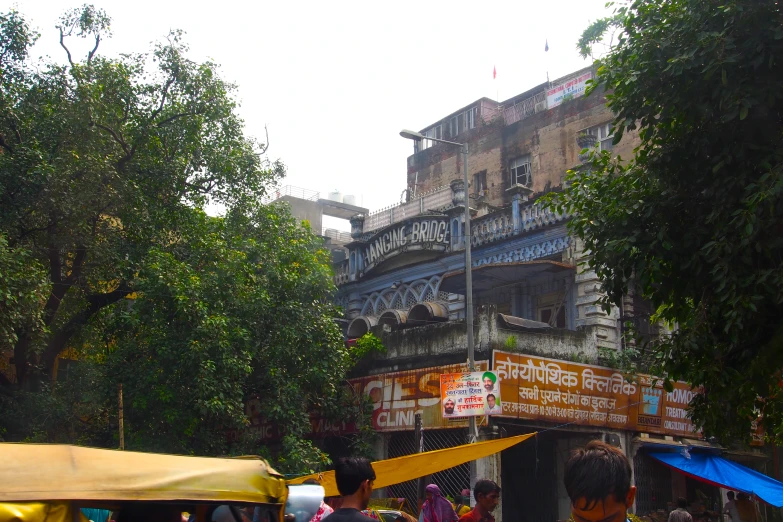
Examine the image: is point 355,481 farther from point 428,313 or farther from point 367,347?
point 428,313

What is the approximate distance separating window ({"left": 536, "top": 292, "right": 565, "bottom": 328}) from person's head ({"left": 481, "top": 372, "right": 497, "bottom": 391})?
4807 millimetres

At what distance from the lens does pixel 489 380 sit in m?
14.5

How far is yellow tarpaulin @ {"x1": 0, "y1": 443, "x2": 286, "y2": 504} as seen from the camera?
3.40m

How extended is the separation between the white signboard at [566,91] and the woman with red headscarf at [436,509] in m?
21.1

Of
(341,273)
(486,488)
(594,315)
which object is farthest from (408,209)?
(486,488)

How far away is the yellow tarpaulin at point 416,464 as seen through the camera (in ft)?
27.6

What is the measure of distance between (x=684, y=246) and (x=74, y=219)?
34.7ft

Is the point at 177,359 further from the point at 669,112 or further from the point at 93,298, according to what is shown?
the point at 669,112

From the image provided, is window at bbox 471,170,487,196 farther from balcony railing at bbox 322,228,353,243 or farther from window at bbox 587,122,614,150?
balcony railing at bbox 322,228,353,243

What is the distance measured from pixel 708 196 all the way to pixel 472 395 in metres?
6.62

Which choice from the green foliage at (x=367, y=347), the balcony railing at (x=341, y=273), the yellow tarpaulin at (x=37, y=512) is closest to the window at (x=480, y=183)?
the balcony railing at (x=341, y=273)

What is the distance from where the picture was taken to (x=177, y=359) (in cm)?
1512

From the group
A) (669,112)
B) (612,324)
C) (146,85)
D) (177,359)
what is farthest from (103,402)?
(669,112)

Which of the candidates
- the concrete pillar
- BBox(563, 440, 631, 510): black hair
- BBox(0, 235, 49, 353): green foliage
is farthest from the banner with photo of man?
BBox(563, 440, 631, 510): black hair
